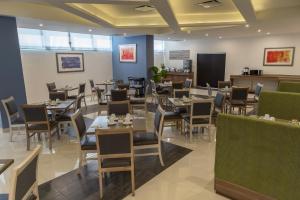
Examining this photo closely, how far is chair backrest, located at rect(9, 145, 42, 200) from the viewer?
169cm

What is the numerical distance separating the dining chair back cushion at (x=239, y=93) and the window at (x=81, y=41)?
684cm

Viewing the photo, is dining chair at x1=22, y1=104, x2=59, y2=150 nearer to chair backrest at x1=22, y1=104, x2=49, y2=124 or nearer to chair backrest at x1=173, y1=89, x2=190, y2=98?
chair backrest at x1=22, y1=104, x2=49, y2=124

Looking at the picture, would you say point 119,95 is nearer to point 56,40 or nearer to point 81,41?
point 56,40

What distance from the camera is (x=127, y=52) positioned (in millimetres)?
10188

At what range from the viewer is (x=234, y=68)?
36.3 ft

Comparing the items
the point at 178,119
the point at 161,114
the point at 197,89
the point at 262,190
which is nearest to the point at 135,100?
the point at 178,119

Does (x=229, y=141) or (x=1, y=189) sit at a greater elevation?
(x=229, y=141)

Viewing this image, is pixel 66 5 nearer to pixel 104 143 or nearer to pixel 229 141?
pixel 104 143

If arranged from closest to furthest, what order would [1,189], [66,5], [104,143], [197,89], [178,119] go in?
[104,143], [1,189], [66,5], [178,119], [197,89]

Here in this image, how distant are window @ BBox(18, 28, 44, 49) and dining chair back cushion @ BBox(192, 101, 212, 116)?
6.69 meters

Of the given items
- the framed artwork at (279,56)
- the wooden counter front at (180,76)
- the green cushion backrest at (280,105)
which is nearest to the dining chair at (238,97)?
the green cushion backrest at (280,105)

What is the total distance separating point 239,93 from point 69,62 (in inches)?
270

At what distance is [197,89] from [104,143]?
9.79 meters

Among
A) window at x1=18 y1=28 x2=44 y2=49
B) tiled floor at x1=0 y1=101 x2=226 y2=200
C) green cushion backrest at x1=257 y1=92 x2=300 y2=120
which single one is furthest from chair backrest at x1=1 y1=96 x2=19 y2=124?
green cushion backrest at x1=257 y1=92 x2=300 y2=120
